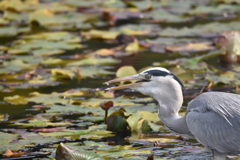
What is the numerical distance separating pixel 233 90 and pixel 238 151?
7.40 ft

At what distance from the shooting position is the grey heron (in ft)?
15.5

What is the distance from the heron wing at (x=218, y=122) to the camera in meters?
4.70

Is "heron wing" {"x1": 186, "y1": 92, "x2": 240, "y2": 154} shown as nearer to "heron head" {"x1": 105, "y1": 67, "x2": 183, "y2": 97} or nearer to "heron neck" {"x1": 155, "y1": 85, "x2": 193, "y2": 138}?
"heron neck" {"x1": 155, "y1": 85, "x2": 193, "y2": 138}

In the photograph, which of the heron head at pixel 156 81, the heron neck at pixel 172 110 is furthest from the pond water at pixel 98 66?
the heron head at pixel 156 81

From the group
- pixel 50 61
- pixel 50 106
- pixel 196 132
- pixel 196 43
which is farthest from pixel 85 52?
pixel 196 132

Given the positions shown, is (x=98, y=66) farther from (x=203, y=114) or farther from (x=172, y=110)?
(x=203, y=114)

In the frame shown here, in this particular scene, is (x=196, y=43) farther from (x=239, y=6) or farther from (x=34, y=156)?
(x=34, y=156)

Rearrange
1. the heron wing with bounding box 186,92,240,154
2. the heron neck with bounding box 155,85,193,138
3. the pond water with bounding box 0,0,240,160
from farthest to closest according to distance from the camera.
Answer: the pond water with bounding box 0,0,240,160, the heron neck with bounding box 155,85,193,138, the heron wing with bounding box 186,92,240,154

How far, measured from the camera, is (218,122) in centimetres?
478

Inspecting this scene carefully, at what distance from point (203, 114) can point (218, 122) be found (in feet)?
0.52

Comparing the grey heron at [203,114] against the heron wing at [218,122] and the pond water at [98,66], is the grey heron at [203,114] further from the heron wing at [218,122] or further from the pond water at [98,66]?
the pond water at [98,66]

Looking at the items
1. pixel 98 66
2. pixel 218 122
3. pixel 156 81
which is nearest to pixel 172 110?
pixel 156 81

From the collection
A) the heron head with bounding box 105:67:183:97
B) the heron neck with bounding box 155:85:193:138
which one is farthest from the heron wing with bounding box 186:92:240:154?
the heron head with bounding box 105:67:183:97

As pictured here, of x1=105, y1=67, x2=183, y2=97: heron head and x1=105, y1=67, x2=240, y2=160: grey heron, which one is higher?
x1=105, y1=67, x2=183, y2=97: heron head
